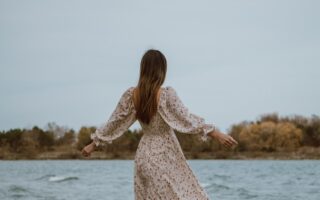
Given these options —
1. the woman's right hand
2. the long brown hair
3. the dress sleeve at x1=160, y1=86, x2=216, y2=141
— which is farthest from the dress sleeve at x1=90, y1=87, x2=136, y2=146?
the woman's right hand

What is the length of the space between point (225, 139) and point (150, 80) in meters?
0.79

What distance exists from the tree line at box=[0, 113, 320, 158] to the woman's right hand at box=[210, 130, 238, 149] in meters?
74.5

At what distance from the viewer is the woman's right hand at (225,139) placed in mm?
5594

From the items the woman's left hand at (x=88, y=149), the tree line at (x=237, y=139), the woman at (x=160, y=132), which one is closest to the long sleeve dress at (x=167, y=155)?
the woman at (x=160, y=132)

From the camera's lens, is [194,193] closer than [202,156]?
Yes

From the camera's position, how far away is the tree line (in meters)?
83.2

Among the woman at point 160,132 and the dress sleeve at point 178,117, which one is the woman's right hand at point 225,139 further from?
the dress sleeve at point 178,117

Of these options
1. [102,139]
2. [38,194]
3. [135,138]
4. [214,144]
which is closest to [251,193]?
[38,194]

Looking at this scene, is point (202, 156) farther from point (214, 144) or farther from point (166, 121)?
point (166, 121)

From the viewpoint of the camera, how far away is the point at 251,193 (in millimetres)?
23750

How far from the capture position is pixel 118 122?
6230mm

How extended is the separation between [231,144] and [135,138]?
7843 centimetres

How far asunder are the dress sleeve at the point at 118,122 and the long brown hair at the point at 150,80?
144 millimetres

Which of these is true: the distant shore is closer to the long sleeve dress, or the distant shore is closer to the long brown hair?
the long sleeve dress
